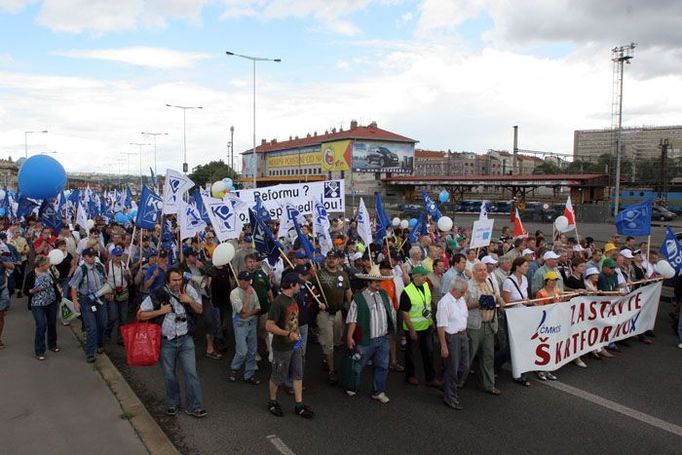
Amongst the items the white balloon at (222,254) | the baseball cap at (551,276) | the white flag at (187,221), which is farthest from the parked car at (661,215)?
the white balloon at (222,254)

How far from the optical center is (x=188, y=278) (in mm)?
6969

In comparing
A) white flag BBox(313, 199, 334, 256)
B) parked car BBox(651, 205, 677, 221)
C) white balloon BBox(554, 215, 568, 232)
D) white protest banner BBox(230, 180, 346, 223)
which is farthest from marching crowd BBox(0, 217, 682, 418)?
parked car BBox(651, 205, 677, 221)

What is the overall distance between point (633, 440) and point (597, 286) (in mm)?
3205

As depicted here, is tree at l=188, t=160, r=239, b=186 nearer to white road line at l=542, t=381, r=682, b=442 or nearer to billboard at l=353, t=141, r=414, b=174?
billboard at l=353, t=141, r=414, b=174

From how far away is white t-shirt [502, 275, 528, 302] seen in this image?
6758 mm

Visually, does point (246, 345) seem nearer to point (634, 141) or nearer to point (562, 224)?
point (562, 224)

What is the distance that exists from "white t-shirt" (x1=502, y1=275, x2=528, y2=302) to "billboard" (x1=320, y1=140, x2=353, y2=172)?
7053cm

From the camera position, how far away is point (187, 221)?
9.15m

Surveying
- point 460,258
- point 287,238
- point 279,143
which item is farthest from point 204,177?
point 460,258

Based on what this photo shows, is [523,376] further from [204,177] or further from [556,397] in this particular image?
[204,177]

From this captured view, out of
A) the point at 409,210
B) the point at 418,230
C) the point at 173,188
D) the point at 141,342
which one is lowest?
the point at 141,342

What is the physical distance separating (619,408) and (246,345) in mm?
4452

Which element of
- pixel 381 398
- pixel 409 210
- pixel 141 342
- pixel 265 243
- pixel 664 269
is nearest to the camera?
pixel 141 342

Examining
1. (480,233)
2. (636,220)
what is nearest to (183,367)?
(480,233)
